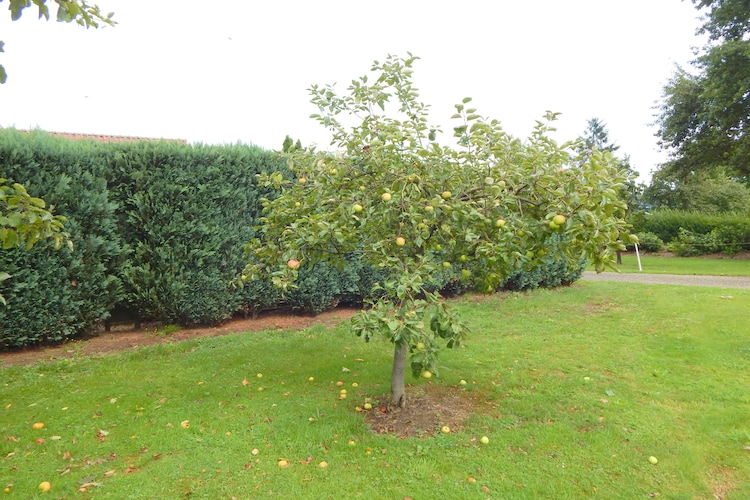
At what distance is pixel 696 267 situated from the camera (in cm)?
1684

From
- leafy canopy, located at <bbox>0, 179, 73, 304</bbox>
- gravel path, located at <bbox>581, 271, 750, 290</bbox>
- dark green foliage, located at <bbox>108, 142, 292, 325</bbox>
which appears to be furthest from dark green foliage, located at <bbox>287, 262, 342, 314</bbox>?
gravel path, located at <bbox>581, 271, 750, 290</bbox>

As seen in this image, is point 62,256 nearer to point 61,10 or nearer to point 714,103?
point 61,10

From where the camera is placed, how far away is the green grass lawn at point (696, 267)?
596 inches

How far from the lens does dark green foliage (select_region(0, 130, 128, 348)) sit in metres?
5.25

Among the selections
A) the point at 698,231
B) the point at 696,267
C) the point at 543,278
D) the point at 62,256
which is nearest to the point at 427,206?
the point at 62,256

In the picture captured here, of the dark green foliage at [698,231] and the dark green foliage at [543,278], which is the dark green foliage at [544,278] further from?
the dark green foliage at [698,231]

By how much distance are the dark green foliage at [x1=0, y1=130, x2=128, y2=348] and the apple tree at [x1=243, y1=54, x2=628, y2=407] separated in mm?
3477

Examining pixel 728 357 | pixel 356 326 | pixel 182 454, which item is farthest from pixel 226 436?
pixel 728 357

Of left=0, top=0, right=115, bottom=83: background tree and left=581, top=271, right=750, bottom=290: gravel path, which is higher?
left=0, top=0, right=115, bottom=83: background tree

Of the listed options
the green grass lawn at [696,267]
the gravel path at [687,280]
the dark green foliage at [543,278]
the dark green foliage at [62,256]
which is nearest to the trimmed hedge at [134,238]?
the dark green foliage at [62,256]

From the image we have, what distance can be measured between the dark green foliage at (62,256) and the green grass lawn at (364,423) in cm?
74

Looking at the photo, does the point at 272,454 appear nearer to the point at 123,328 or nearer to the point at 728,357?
the point at 123,328

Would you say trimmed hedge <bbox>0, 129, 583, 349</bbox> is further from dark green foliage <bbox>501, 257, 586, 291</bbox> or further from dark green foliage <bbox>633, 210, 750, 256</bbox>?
dark green foliage <bbox>633, 210, 750, 256</bbox>

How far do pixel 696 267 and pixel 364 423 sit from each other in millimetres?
18159
